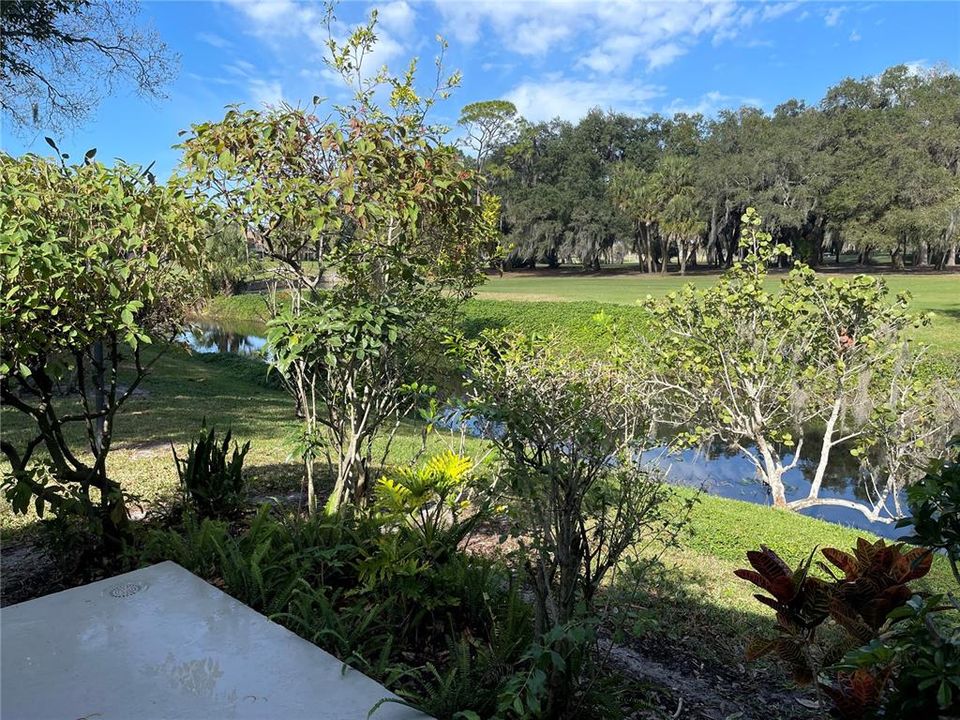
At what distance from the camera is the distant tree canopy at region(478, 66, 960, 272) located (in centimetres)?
3675

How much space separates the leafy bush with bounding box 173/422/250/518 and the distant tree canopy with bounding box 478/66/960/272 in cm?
2673

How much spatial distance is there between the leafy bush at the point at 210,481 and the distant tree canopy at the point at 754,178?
1052 inches

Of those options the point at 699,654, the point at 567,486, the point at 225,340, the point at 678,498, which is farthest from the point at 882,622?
the point at 225,340

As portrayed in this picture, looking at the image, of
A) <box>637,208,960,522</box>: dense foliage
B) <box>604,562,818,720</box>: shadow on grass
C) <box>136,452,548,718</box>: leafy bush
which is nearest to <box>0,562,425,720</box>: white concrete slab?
<box>136,452,548,718</box>: leafy bush

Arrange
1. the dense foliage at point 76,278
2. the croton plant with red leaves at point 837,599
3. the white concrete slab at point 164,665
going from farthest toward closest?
the dense foliage at point 76,278, the white concrete slab at point 164,665, the croton plant with red leaves at point 837,599

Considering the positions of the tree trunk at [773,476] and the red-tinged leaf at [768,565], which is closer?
the red-tinged leaf at [768,565]

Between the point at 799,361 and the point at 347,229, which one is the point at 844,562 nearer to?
the point at 347,229

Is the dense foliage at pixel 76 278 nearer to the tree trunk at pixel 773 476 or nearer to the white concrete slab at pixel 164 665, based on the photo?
the white concrete slab at pixel 164 665

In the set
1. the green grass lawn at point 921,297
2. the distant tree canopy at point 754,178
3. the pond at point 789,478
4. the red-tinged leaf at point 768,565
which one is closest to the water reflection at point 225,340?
the green grass lawn at point 921,297

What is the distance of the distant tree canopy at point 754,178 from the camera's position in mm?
36750

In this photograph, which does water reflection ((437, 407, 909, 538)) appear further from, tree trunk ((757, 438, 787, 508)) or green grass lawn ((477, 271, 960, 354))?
green grass lawn ((477, 271, 960, 354))

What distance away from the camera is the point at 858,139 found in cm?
4038

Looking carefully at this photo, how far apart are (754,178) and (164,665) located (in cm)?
4559

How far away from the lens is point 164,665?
2.54m
